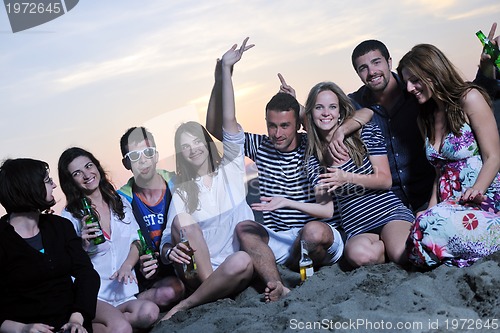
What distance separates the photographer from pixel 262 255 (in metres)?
4.80

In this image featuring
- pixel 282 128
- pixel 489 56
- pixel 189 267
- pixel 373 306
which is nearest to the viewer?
pixel 373 306

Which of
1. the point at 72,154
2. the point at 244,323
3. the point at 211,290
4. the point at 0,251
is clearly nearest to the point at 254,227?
the point at 211,290

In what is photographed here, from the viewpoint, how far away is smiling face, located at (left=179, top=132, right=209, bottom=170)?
5.08 meters

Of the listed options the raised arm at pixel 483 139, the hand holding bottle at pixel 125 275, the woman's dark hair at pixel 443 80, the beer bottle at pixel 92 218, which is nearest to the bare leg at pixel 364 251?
the raised arm at pixel 483 139

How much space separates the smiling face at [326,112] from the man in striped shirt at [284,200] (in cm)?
17

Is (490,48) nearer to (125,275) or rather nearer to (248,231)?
(248,231)

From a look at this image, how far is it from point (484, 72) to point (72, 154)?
3.40 m

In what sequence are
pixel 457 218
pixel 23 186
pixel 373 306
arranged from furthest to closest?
1. pixel 457 218
2. pixel 373 306
3. pixel 23 186

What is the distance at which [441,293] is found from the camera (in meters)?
4.09

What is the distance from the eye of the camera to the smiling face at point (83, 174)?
15.9ft

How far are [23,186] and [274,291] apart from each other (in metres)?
1.75

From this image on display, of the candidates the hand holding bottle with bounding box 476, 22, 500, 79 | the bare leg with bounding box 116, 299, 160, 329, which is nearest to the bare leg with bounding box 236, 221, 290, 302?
the bare leg with bounding box 116, 299, 160, 329

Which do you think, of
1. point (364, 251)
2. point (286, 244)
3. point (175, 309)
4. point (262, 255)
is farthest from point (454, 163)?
point (175, 309)

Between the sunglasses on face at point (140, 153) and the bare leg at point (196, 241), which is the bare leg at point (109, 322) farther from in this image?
the sunglasses on face at point (140, 153)
